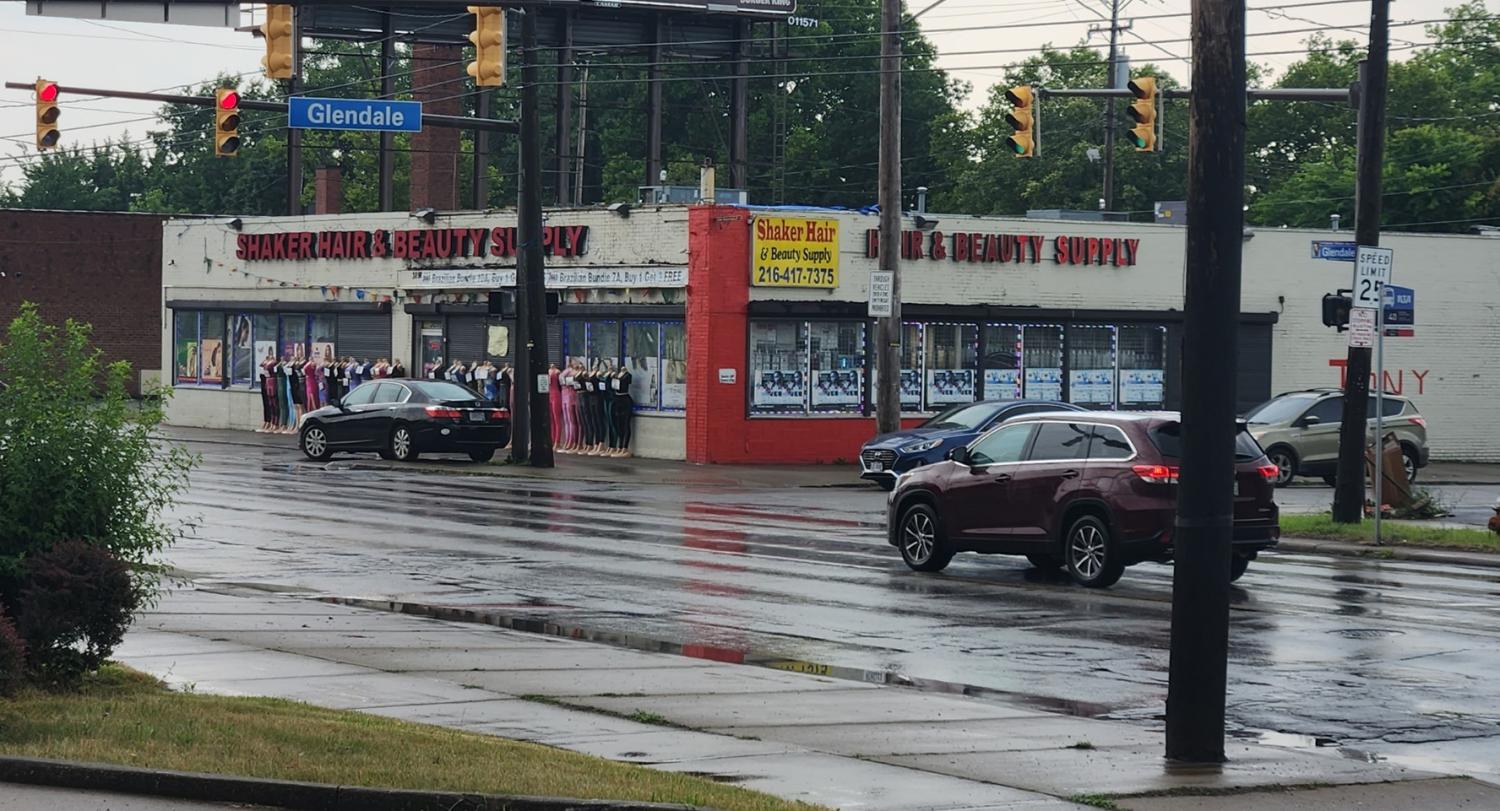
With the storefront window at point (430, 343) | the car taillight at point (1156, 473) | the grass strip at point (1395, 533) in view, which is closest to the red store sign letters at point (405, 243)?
the storefront window at point (430, 343)

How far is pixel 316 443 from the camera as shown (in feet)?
130

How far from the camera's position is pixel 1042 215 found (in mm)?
46062

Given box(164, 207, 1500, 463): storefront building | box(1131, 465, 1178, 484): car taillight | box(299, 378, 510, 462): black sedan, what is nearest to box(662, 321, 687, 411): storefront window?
box(164, 207, 1500, 463): storefront building

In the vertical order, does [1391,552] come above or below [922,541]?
below

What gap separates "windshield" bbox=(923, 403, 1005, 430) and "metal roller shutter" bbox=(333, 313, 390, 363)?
18779mm

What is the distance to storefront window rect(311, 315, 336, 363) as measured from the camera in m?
49.8

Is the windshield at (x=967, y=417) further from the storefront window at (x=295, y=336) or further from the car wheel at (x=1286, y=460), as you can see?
the storefront window at (x=295, y=336)

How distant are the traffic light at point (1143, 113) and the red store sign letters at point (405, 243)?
15.5m

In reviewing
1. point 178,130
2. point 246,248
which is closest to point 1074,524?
point 246,248

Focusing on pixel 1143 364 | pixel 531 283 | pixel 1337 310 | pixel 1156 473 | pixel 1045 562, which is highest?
pixel 531 283

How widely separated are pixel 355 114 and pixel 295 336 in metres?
19.6

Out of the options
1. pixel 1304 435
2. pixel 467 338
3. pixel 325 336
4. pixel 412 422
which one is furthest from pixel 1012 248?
pixel 325 336

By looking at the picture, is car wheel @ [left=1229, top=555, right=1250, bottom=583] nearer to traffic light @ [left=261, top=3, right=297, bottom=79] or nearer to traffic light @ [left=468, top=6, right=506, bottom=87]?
traffic light @ [left=468, top=6, right=506, bottom=87]

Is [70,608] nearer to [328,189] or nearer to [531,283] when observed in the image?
[531,283]
